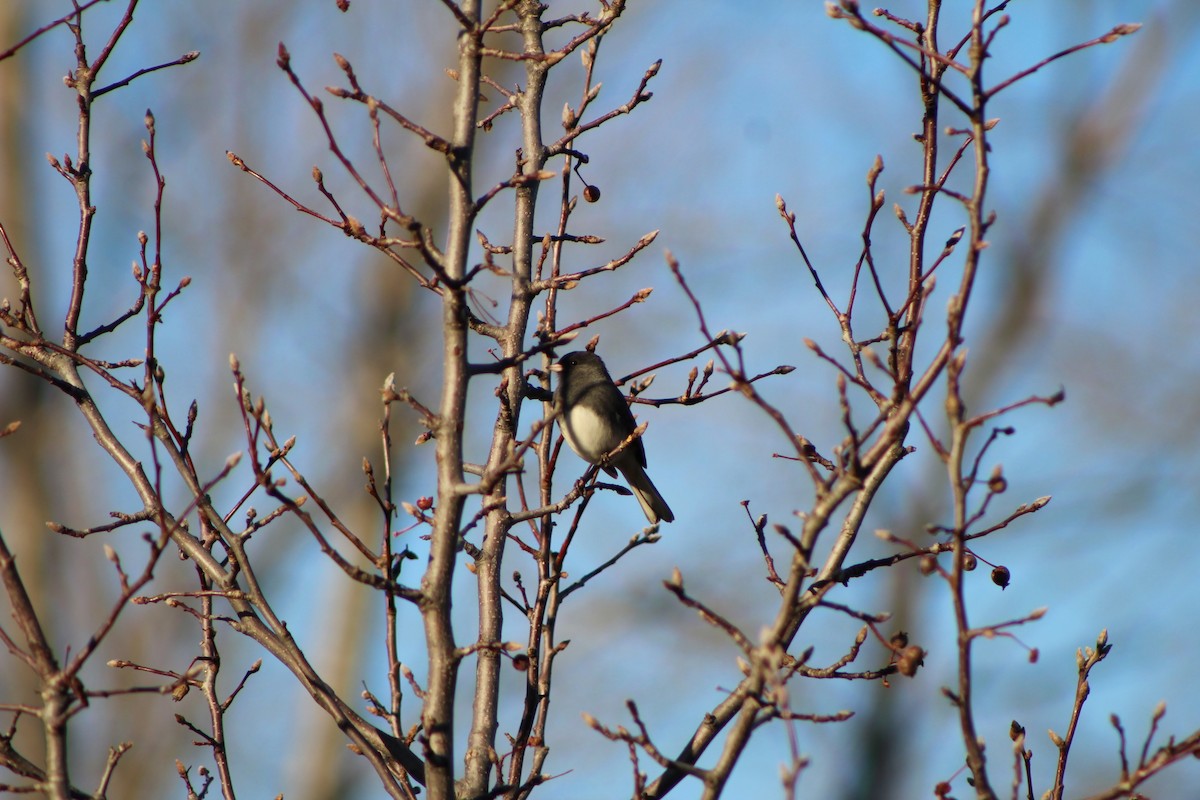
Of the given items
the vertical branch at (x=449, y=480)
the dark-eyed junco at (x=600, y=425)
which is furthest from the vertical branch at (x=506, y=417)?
the dark-eyed junco at (x=600, y=425)

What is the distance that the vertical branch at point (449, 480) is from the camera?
2137 millimetres

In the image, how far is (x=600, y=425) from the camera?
15.2 feet

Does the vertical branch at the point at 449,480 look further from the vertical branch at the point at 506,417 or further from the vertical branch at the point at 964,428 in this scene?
the vertical branch at the point at 964,428

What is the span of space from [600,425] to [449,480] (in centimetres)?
247

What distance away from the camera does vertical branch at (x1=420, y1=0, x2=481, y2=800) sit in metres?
2.14

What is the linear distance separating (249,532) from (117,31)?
1285 mm

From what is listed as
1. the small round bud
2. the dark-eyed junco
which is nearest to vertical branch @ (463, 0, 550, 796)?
the small round bud

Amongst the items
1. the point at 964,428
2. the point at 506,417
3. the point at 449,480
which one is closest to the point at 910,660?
the point at 964,428

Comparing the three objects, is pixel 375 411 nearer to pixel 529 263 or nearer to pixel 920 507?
pixel 920 507

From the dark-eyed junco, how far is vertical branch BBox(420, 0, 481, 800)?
7.34 ft

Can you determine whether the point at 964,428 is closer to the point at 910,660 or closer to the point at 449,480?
the point at 910,660

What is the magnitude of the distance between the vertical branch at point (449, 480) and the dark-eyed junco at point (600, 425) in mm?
2237

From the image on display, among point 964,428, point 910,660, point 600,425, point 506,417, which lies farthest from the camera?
point 600,425

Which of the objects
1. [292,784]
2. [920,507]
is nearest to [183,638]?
[292,784]
